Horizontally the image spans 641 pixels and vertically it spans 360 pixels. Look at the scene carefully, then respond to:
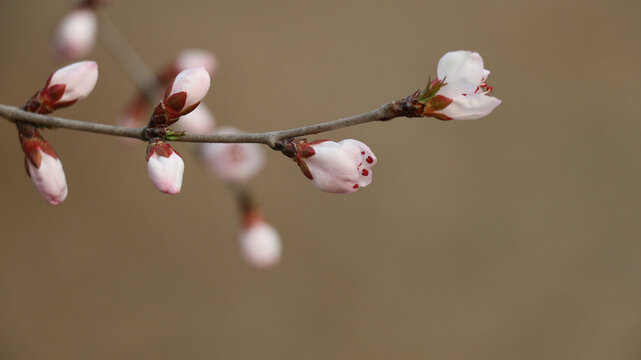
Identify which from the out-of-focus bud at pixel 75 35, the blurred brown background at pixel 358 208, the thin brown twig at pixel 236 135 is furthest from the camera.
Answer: the blurred brown background at pixel 358 208

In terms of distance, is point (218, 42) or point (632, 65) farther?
point (632, 65)

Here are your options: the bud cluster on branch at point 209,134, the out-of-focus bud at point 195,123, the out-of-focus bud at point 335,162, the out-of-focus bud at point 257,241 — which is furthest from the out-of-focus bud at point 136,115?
the out-of-focus bud at point 335,162

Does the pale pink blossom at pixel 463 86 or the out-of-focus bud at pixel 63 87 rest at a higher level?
the out-of-focus bud at pixel 63 87

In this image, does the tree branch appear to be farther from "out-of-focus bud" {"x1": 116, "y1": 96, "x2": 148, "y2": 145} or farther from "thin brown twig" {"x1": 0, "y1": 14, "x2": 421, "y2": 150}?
"out-of-focus bud" {"x1": 116, "y1": 96, "x2": 148, "y2": 145}

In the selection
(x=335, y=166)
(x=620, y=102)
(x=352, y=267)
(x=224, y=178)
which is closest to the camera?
(x=335, y=166)

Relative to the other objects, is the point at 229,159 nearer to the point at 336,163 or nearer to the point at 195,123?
the point at 195,123

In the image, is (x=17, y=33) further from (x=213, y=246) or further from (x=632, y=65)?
(x=632, y=65)

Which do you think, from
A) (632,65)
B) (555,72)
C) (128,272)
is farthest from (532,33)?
(128,272)

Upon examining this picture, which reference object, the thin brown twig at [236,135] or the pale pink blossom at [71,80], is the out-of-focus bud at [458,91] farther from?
the pale pink blossom at [71,80]
